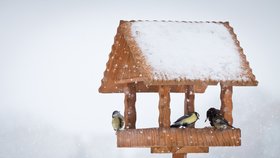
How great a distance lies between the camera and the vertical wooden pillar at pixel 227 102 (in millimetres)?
13164

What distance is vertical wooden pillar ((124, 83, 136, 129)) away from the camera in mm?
13535

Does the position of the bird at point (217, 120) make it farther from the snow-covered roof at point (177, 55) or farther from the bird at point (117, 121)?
the bird at point (117, 121)

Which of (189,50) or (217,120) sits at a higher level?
(189,50)

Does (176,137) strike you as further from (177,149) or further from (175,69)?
(175,69)

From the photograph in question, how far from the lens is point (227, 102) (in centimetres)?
1321

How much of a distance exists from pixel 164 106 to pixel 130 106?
41.9 inches

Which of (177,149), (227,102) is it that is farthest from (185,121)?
(227,102)

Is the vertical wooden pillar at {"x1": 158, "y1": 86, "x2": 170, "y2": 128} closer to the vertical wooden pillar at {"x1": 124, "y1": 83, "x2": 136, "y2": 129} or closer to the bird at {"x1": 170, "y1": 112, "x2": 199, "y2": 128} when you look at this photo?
the bird at {"x1": 170, "y1": 112, "x2": 199, "y2": 128}

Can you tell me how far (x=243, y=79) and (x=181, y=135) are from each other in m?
1.45

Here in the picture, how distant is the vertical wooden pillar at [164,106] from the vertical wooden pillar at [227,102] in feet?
3.51

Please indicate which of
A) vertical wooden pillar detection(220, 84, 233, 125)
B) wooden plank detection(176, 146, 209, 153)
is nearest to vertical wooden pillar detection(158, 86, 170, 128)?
wooden plank detection(176, 146, 209, 153)

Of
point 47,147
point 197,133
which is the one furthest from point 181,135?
point 47,147

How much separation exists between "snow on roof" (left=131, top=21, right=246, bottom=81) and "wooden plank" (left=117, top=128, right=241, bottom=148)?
92cm

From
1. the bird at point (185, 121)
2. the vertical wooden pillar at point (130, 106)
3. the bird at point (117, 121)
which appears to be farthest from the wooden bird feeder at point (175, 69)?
the bird at point (117, 121)
